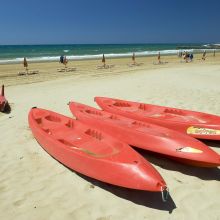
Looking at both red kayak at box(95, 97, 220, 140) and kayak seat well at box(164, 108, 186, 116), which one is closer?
red kayak at box(95, 97, 220, 140)

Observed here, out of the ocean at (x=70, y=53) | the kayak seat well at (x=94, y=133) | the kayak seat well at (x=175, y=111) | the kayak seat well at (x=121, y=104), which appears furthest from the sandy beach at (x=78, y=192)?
the ocean at (x=70, y=53)

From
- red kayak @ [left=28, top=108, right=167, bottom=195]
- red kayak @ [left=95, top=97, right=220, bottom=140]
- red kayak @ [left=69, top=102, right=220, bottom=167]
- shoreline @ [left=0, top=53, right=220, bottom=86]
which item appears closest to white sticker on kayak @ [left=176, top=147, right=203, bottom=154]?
red kayak @ [left=69, top=102, right=220, bottom=167]

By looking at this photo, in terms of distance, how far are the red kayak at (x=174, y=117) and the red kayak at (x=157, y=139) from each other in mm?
579

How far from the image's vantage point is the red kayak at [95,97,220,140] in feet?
19.5

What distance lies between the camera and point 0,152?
231 inches

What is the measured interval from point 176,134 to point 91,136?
1558 millimetres

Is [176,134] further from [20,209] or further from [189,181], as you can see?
[20,209]

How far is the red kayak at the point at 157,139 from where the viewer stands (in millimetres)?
4609

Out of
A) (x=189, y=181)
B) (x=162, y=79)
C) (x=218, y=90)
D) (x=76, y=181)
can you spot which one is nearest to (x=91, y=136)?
(x=76, y=181)

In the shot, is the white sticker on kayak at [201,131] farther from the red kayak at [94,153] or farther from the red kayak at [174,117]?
the red kayak at [94,153]

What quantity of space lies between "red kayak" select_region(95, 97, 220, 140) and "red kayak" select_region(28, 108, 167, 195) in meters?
1.58

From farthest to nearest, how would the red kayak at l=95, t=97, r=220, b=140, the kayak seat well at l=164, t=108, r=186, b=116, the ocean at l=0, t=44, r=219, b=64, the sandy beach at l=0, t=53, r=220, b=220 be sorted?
the ocean at l=0, t=44, r=219, b=64
the kayak seat well at l=164, t=108, r=186, b=116
the red kayak at l=95, t=97, r=220, b=140
the sandy beach at l=0, t=53, r=220, b=220

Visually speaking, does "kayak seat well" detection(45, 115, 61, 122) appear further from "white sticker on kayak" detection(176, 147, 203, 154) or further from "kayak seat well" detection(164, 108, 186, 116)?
"white sticker on kayak" detection(176, 147, 203, 154)

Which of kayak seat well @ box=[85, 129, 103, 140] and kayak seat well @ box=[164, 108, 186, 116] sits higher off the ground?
kayak seat well @ box=[85, 129, 103, 140]
